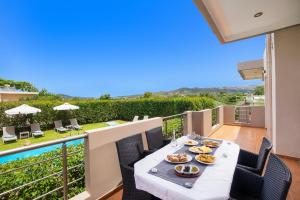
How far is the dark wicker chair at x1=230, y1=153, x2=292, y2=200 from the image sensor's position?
1189mm

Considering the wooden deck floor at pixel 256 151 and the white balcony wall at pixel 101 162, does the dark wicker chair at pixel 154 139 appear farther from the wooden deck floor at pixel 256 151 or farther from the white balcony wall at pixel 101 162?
the wooden deck floor at pixel 256 151

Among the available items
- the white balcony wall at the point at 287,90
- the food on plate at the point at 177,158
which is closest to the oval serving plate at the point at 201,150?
the food on plate at the point at 177,158

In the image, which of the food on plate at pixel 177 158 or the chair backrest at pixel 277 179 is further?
the food on plate at pixel 177 158

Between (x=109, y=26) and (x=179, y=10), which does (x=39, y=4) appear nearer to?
(x=109, y=26)

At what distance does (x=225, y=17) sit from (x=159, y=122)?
8.18ft

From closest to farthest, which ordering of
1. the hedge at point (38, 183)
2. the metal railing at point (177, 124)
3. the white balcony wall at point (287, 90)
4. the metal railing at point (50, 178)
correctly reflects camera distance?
the metal railing at point (50, 178) → the hedge at point (38, 183) → the white balcony wall at point (287, 90) → the metal railing at point (177, 124)

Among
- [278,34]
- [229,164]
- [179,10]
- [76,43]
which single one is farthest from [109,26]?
[229,164]

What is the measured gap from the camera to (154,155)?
2.12 meters

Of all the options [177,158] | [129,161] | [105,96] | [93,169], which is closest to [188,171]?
[177,158]


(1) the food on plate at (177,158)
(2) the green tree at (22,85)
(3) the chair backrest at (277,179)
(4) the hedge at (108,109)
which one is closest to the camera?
(3) the chair backrest at (277,179)

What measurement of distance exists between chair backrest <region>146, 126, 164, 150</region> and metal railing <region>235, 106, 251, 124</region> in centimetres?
692

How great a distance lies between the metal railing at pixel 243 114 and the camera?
8289 millimetres

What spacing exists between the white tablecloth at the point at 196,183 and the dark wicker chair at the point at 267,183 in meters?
0.25

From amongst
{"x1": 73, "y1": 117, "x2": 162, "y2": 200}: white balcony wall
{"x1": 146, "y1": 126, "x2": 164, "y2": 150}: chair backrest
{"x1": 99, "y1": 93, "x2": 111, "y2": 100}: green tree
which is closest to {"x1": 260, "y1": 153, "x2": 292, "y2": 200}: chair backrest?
{"x1": 146, "y1": 126, "x2": 164, "y2": 150}: chair backrest
